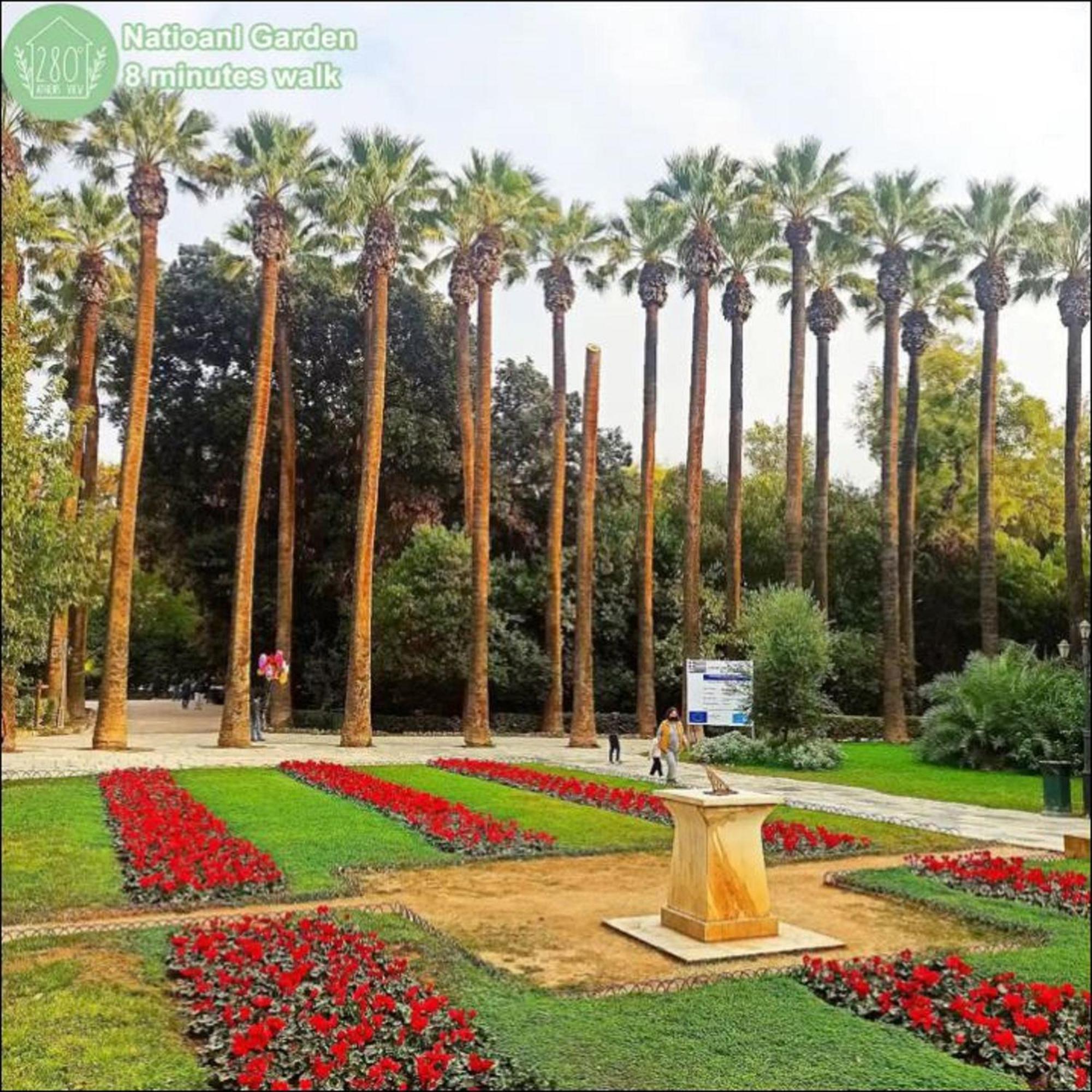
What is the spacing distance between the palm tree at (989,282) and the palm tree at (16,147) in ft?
88.8

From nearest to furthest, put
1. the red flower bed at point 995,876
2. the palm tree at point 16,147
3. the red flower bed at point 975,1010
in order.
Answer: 1. the palm tree at point 16,147
2. the red flower bed at point 975,1010
3. the red flower bed at point 995,876

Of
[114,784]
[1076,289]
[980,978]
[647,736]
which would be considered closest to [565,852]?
[980,978]

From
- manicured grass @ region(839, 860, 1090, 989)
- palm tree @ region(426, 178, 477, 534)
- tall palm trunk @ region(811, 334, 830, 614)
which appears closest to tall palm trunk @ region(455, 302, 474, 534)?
palm tree @ region(426, 178, 477, 534)

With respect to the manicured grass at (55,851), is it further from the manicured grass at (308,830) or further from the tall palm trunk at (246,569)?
the tall palm trunk at (246,569)

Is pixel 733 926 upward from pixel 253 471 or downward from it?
downward

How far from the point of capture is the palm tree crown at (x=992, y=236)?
2808 centimetres

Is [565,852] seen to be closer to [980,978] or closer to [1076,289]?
[980,978]

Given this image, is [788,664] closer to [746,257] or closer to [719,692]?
[719,692]

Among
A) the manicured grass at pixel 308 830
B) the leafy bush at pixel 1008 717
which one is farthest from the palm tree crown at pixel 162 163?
the leafy bush at pixel 1008 717

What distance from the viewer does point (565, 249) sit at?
1107 inches

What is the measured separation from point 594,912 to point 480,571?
56.3 feet

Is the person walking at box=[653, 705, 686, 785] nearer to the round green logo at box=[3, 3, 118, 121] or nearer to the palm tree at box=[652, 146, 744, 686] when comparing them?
the palm tree at box=[652, 146, 744, 686]

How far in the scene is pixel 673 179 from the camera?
82.4ft

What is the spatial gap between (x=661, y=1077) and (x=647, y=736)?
80.8ft
